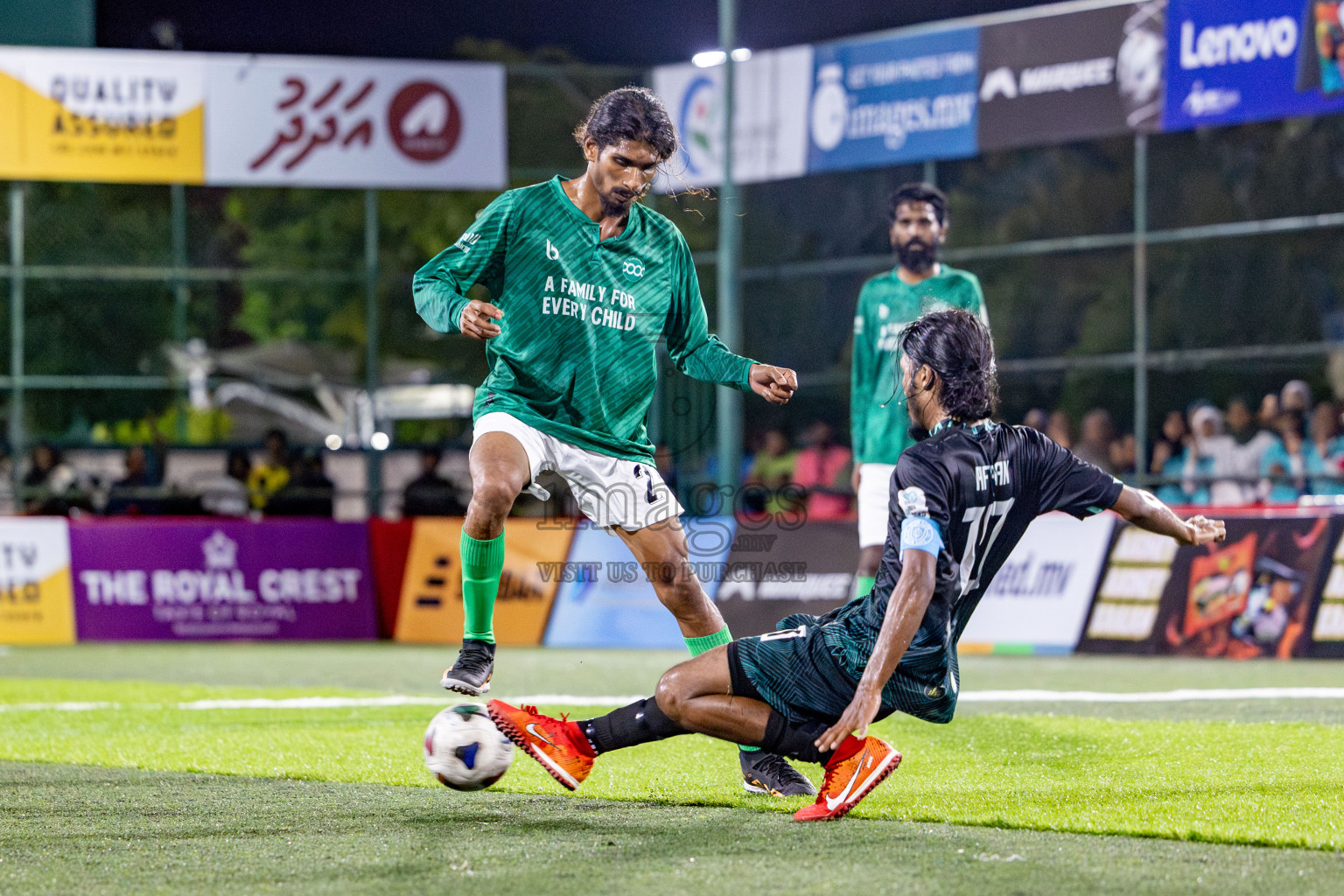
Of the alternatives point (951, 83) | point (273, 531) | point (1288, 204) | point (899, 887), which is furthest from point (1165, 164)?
point (899, 887)

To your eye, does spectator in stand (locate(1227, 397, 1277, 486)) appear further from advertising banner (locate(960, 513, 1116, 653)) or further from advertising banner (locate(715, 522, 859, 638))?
advertising banner (locate(715, 522, 859, 638))

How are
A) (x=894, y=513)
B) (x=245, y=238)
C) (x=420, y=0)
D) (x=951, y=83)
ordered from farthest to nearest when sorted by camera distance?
1. (x=420, y=0)
2. (x=245, y=238)
3. (x=951, y=83)
4. (x=894, y=513)

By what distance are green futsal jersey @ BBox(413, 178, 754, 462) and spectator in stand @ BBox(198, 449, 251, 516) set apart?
12.6m

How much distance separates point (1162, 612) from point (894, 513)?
8288 mm

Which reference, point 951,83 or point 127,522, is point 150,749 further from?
point 951,83

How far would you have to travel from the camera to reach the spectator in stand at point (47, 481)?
18.4 meters

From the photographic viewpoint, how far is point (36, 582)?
15.5 m

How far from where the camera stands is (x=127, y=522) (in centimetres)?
1566

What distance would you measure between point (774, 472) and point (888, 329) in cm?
962

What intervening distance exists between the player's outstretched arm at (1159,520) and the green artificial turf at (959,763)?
2.79ft

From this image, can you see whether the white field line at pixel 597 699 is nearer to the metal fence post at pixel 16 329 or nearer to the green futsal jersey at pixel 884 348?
the green futsal jersey at pixel 884 348

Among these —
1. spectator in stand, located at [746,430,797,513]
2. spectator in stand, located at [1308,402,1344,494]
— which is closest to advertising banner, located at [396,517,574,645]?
spectator in stand, located at [746,430,797,513]

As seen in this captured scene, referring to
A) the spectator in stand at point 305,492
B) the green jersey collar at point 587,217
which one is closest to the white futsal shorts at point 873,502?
the green jersey collar at point 587,217

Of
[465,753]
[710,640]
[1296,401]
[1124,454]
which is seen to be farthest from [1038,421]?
[465,753]
